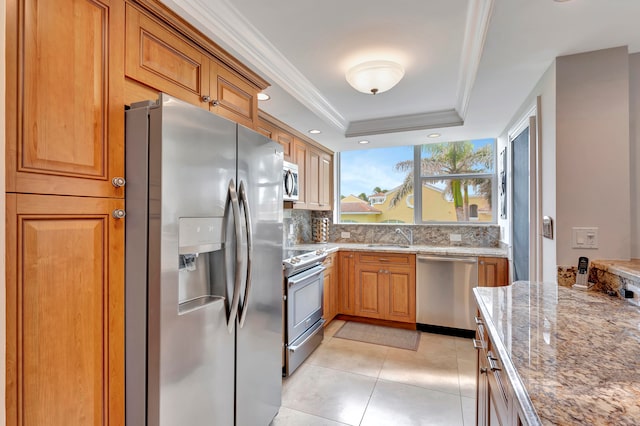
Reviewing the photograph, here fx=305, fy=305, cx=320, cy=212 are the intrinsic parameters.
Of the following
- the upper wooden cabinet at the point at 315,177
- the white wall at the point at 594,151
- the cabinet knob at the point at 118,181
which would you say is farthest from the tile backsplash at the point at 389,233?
the cabinet knob at the point at 118,181

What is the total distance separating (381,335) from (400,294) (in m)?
0.50

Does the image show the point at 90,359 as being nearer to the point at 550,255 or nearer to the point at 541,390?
the point at 541,390

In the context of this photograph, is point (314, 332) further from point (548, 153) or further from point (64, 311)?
point (548, 153)

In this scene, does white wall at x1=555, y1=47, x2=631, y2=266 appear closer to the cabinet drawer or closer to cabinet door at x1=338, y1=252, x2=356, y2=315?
the cabinet drawer

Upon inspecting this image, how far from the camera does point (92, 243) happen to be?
3.58 feet

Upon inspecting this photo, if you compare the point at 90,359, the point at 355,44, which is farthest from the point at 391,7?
the point at 90,359

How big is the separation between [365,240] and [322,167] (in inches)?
46.3

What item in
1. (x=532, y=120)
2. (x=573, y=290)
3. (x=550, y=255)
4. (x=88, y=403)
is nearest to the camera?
(x=88, y=403)

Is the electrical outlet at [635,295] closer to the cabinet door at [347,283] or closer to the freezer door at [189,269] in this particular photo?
the freezer door at [189,269]

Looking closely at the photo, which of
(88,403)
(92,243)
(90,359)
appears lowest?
(88,403)

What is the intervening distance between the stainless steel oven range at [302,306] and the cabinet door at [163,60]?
140 centimetres

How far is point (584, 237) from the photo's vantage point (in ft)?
5.48

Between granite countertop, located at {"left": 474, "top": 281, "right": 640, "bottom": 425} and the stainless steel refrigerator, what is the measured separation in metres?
1.13

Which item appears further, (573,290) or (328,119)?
(328,119)
